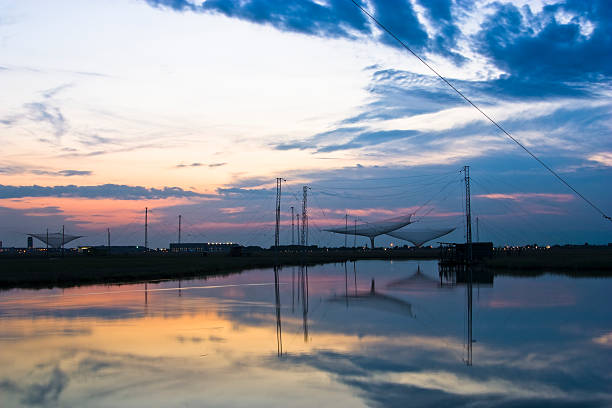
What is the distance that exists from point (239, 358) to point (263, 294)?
47.9 ft

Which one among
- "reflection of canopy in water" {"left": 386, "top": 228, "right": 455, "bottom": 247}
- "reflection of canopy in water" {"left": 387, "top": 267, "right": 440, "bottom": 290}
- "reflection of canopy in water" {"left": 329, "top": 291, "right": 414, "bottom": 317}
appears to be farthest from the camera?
"reflection of canopy in water" {"left": 386, "top": 228, "right": 455, "bottom": 247}

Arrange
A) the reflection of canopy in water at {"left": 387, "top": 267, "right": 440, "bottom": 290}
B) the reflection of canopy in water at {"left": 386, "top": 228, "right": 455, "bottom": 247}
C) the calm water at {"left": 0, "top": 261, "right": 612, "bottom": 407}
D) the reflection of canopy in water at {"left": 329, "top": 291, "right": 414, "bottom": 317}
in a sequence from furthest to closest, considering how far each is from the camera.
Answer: the reflection of canopy in water at {"left": 386, "top": 228, "right": 455, "bottom": 247}
the reflection of canopy in water at {"left": 387, "top": 267, "right": 440, "bottom": 290}
the reflection of canopy in water at {"left": 329, "top": 291, "right": 414, "bottom": 317}
the calm water at {"left": 0, "top": 261, "right": 612, "bottom": 407}

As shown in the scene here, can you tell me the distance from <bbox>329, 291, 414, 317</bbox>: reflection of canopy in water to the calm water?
143mm

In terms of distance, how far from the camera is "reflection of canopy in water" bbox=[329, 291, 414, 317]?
19.3 meters

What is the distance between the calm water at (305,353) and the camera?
848 cm

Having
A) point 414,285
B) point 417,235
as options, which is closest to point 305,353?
point 414,285

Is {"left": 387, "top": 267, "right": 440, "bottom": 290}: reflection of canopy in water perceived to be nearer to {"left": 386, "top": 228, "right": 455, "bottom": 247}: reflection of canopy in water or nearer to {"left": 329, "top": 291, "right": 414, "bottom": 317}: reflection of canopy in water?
{"left": 329, "top": 291, "right": 414, "bottom": 317}: reflection of canopy in water

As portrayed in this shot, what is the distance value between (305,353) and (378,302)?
10608mm

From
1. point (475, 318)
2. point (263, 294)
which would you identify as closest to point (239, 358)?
point (475, 318)

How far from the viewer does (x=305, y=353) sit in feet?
38.0

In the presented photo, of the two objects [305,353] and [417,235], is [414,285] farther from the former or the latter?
[417,235]

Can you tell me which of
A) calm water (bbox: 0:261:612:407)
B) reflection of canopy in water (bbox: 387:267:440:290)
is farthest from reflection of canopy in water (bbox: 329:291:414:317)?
reflection of canopy in water (bbox: 387:267:440:290)

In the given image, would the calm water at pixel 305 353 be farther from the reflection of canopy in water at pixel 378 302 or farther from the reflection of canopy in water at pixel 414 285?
the reflection of canopy in water at pixel 414 285

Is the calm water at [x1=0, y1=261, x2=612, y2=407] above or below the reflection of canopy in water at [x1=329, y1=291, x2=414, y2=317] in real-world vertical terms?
above
